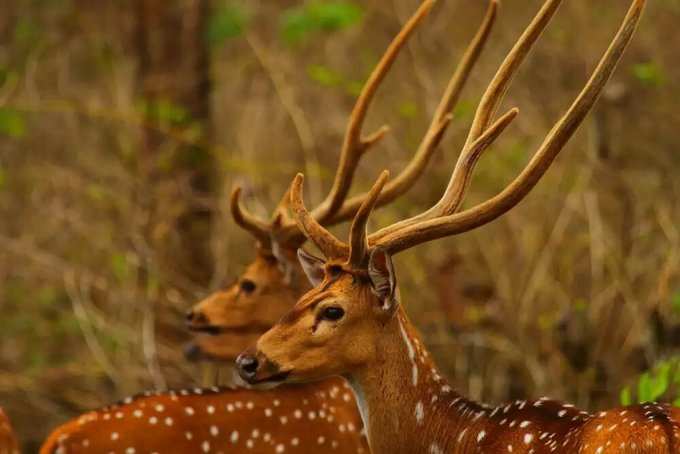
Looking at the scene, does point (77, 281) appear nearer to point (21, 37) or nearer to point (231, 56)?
point (21, 37)

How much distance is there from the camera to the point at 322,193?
10.3 meters

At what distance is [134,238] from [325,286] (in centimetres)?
397

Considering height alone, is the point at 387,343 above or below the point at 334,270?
below

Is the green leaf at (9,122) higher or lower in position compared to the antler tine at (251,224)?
higher

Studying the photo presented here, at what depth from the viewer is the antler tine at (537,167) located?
4.30 meters

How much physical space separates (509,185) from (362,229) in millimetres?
496

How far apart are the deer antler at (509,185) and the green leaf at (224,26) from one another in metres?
6.05

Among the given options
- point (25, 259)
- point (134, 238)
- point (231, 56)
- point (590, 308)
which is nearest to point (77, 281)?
point (25, 259)

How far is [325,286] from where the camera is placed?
4465 millimetres

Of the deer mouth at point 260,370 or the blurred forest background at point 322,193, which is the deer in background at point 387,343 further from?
the blurred forest background at point 322,193

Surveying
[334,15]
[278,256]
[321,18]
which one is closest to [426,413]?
[278,256]

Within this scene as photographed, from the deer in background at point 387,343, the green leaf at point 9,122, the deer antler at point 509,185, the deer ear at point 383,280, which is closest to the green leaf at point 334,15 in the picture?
the green leaf at point 9,122

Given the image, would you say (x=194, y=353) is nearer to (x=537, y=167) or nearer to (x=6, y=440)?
(x=6, y=440)

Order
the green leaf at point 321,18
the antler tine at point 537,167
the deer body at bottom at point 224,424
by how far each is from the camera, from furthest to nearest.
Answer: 1. the green leaf at point 321,18
2. the deer body at bottom at point 224,424
3. the antler tine at point 537,167
